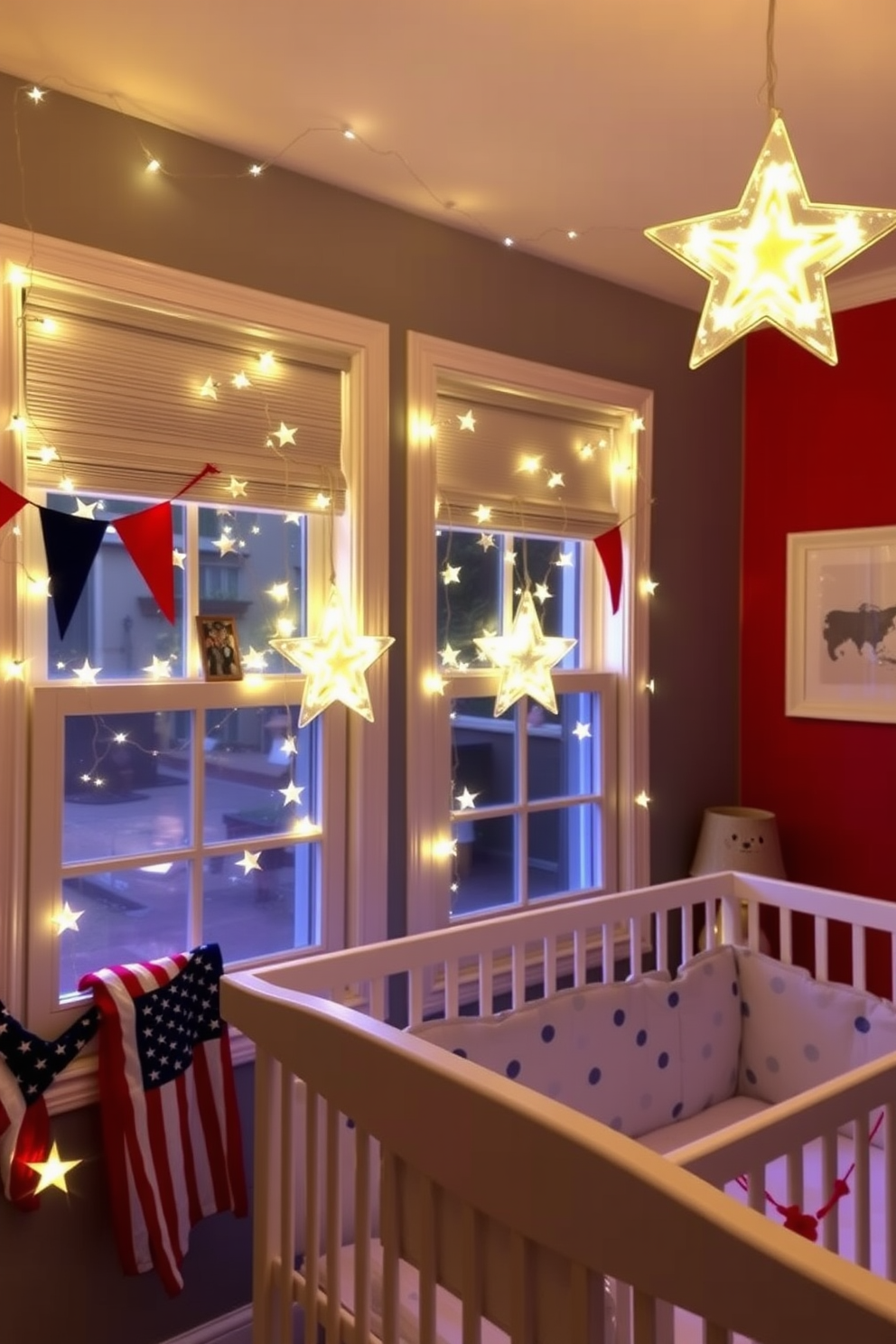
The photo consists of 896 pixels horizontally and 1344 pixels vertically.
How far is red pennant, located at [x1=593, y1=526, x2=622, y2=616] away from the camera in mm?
2906

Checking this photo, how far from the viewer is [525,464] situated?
282 centimetres

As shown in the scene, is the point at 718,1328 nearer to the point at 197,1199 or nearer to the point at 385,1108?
the point at 385,1108

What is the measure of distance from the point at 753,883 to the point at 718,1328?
1.76m

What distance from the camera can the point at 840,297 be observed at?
3.08m

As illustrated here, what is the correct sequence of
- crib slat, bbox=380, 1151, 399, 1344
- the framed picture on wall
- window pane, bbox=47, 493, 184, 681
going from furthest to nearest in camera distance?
the framed picture on wall → window pane, bbox=47, 493, 184, 681 → crib slat, bbox=380, 1151, 399, 1344

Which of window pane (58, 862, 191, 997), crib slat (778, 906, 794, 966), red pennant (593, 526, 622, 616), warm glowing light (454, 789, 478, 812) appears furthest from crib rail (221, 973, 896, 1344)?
red pennant (593, 526, 622, 616)

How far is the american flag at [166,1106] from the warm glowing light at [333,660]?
582mm

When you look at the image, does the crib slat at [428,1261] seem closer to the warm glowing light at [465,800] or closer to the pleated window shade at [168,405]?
the pleated window shade at [168,405]

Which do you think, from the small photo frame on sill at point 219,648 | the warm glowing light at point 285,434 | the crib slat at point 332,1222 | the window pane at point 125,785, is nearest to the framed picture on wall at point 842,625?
the warm glowing light at point 285,434

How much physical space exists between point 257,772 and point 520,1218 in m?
1.47

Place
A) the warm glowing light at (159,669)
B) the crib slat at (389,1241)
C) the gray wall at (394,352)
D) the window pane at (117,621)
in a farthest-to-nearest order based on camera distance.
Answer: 1. the warm glowing light at (159,669)
2. the window pane at (117,621)
3. the gray wall at (394,352)
4. the crib slat at (389,1241)

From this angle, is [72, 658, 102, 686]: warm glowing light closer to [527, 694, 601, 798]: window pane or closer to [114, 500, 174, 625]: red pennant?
[114, 500, 174, 625]: red pennant

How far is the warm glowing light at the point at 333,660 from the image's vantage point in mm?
2266

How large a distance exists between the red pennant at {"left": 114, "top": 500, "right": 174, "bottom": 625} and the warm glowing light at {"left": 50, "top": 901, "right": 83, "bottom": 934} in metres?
0.61
